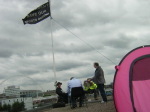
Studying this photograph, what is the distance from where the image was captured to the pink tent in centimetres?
599

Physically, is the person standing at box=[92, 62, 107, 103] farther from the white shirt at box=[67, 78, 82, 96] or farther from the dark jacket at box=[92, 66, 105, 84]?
the white shirt at box=[67, 78, 82, 96]

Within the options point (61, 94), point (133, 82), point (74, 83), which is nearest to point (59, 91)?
point (61, 94)

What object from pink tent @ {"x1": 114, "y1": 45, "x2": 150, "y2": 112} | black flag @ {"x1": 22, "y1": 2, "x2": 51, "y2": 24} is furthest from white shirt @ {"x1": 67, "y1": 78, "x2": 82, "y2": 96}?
black flag @ {"x1": 22, "y1": 2, "x2": 51, "y2": 24}

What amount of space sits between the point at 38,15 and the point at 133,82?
10383 millimetres

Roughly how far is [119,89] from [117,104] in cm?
35

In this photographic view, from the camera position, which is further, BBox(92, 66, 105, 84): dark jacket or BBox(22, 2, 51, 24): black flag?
BBox(22, 2, 51, 24): black flag

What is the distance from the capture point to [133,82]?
623 centimetres

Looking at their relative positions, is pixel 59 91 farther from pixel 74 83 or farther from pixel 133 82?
pixel 133 82

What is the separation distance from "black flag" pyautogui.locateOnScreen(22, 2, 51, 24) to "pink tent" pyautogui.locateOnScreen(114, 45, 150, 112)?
31.6 ft

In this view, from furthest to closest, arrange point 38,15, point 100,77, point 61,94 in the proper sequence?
point 38,15 → point 61,94 → point 100,77

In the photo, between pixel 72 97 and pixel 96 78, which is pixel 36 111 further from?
pixel 96 78

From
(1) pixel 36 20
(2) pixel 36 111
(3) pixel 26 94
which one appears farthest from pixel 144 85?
(3) pixel 26 94

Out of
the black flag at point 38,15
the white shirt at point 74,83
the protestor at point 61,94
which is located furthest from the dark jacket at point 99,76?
the black flag at point 38,15

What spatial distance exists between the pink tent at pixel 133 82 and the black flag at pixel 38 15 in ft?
31.6
